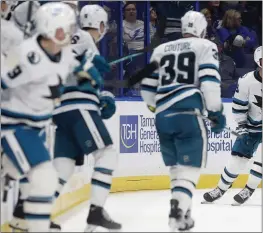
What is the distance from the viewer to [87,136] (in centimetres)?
305

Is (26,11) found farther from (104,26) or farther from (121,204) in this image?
(121,204)

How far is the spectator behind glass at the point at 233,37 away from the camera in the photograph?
6.09 meters

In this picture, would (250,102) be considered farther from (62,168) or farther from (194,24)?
(62,168)

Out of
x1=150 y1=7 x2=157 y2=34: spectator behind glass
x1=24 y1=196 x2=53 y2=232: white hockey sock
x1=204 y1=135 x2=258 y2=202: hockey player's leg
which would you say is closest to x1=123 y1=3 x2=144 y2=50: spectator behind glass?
x1=150 y1=7 x2=157 y2=34: spectator behind glass

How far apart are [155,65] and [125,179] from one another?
5.89 feet

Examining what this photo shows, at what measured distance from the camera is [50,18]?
2578 millimetres

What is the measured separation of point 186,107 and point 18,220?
957 millimetres

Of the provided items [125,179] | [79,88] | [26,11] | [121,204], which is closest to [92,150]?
[79,88]

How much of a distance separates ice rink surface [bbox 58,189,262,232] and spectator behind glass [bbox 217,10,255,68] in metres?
1.66

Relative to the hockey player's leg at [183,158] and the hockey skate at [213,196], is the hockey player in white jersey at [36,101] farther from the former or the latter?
the hockey skate at [213,196]

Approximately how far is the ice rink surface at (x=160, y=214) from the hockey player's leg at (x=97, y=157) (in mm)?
182

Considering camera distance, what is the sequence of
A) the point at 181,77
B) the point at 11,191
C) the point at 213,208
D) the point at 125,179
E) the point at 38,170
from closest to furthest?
the point at 38,170 → the point at 11,191 → the point at 181,77 → the point at 213,208 → the point at 125,179

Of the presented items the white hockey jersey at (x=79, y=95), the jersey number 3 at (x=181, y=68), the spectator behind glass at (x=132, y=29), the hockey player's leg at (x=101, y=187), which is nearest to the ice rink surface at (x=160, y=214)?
the hockey player's leg at (x=101, y=187)

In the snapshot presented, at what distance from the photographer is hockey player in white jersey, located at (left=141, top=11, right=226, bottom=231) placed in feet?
10.2
